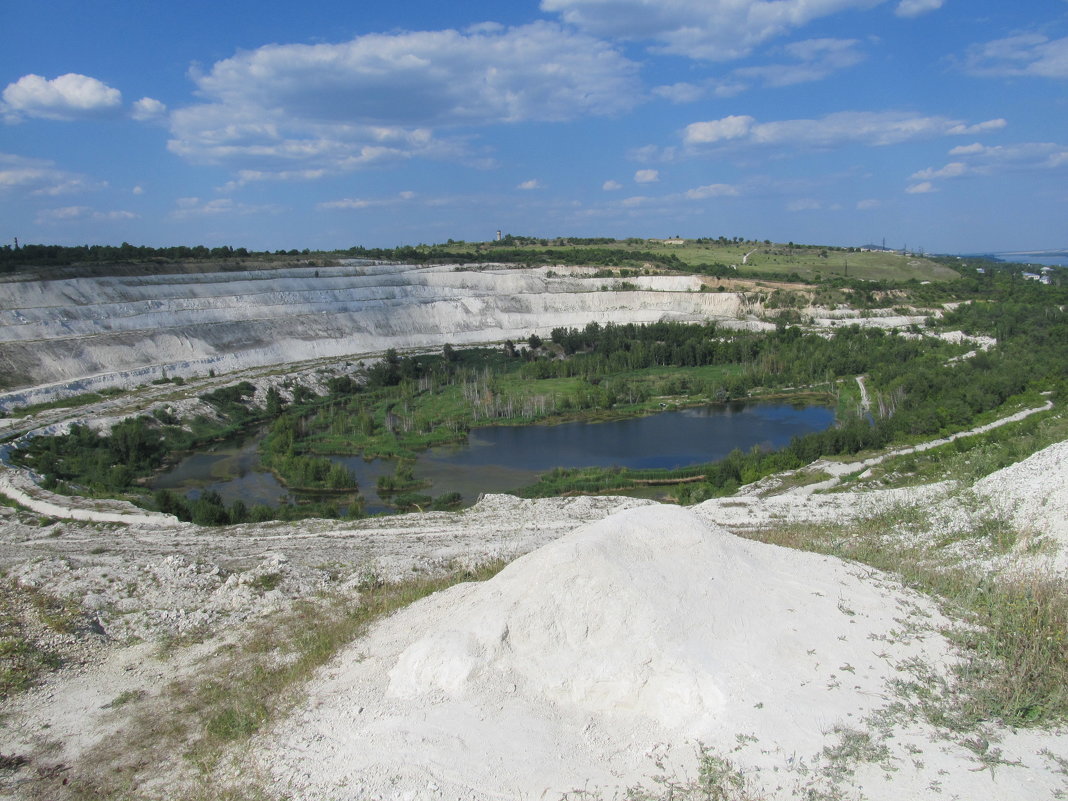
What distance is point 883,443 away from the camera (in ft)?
87.3

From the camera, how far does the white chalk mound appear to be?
637 centimetres

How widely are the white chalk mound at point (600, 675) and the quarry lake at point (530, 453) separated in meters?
17.6

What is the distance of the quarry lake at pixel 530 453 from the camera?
92.4ft

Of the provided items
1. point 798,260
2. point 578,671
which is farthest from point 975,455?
point 798,260

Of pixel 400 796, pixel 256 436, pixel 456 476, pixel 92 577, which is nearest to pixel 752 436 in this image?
pixel 456 476

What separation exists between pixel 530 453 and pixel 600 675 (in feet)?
83.0

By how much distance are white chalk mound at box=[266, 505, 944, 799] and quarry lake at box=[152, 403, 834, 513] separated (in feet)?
57.6

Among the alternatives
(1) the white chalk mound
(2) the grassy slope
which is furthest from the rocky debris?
(2) the grassy slope

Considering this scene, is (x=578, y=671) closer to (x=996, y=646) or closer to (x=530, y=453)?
(x=996, y=646)

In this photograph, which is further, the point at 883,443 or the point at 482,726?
the point at 883,443

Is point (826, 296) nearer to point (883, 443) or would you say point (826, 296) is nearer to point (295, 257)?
point (883, 443)

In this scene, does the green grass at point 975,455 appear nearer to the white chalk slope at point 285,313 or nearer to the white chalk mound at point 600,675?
the white chalk mound at point 600,675

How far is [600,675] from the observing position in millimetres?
7133

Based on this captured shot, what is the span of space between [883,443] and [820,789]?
23.5m
